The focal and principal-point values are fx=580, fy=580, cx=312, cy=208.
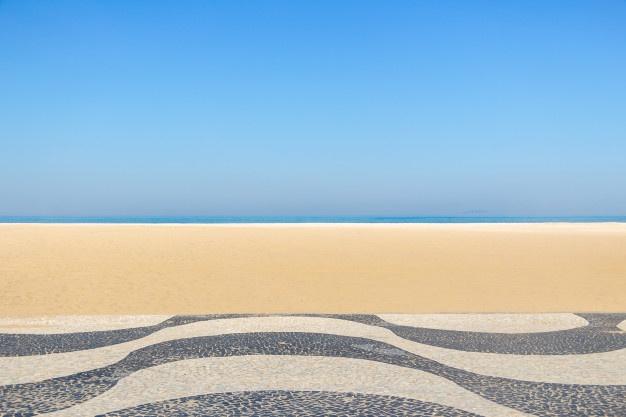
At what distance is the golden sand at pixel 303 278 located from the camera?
13.5 metres

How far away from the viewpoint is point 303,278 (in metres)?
16.7

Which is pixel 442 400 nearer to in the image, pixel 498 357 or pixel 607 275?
pixel 498 357

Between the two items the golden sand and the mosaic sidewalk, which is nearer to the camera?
the mosaic sidewalk

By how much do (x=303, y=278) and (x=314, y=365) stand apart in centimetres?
954

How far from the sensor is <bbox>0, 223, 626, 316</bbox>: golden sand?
44.2 feet

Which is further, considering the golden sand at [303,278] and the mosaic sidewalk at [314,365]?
the golden sand at [303,278]

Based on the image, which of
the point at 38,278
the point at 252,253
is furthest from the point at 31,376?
the point at 252,253

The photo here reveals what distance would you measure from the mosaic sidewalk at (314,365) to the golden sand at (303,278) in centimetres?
299

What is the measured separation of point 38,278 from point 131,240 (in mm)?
11903

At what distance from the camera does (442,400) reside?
5.88 metres

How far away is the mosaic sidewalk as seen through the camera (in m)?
5.69

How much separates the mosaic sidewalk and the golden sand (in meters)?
2.99

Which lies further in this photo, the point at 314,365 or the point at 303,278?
the point at 303,278

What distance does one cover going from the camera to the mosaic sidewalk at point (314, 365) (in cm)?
569
